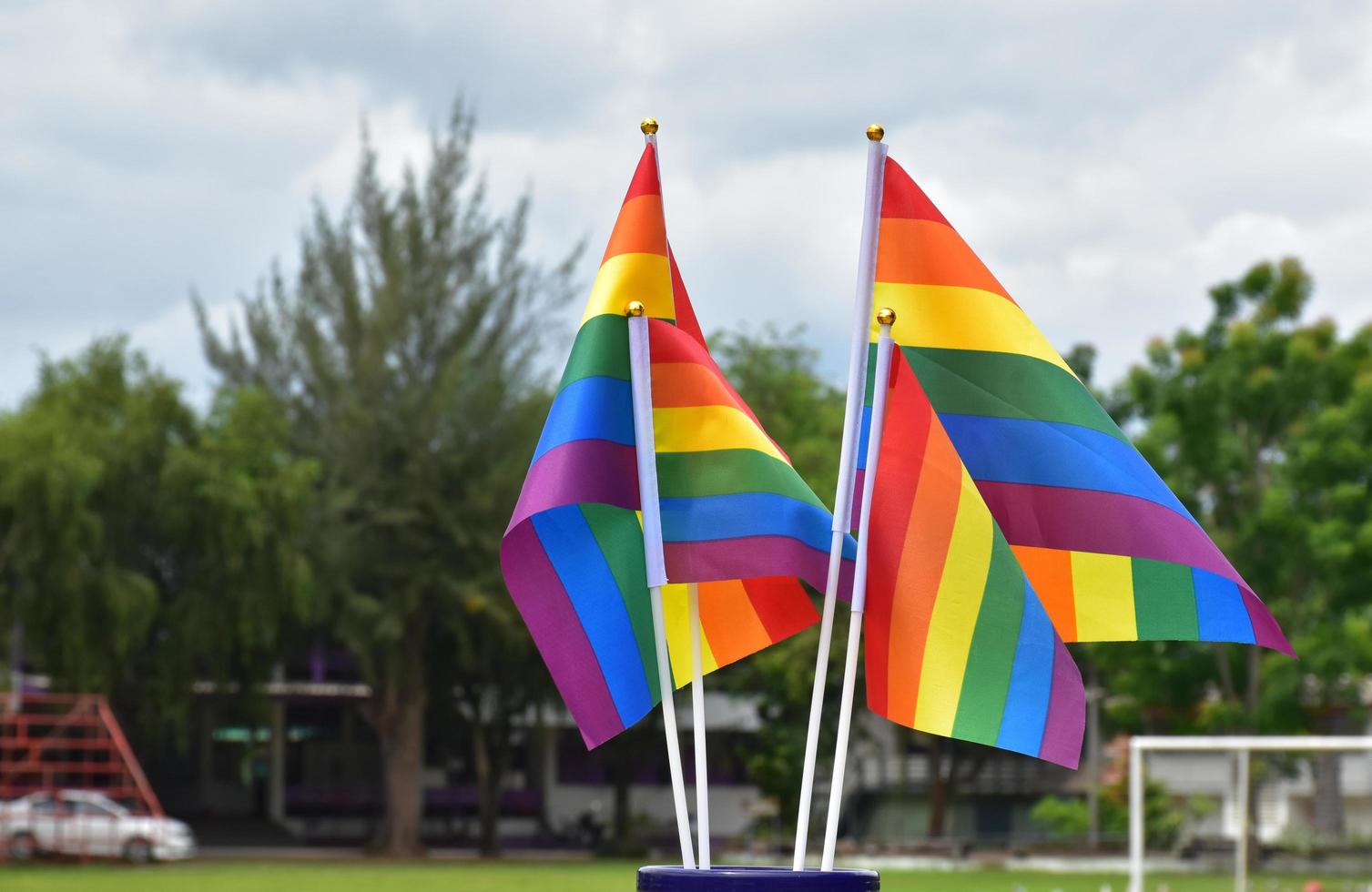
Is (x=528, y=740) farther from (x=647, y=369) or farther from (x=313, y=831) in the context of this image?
(x=647, y=369)

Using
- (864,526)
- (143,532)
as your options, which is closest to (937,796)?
(143,532)

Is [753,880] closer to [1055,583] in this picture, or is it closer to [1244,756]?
[1055,583]

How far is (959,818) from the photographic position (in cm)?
4806

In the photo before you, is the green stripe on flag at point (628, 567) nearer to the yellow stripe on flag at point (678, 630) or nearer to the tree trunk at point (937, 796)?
the yellow stripe on flag at point (678, 630)

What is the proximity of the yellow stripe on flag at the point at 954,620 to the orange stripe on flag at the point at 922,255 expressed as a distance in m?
0.68

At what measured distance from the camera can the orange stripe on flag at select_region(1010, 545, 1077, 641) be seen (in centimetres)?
510

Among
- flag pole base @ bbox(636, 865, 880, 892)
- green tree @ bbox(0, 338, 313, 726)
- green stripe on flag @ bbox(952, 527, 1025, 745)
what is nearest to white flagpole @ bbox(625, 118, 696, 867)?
flag pole base @ bbox(636, 865, 880, 892)

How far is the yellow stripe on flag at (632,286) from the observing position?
16.3 ft

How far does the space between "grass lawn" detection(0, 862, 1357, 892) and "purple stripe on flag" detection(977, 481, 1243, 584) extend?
1795 centimetres

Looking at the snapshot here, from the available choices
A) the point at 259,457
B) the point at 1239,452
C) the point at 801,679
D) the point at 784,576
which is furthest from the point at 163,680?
the point at 784,576

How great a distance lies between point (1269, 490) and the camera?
102ft

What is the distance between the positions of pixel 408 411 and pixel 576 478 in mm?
34724

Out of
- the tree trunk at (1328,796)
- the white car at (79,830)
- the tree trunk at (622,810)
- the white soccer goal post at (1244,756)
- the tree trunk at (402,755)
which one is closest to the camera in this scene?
the white soccer goal post at (1244,756)

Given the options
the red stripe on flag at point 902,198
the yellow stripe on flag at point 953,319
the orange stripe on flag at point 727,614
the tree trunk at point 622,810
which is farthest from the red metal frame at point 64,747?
the red stripe on flag at point 902,198
